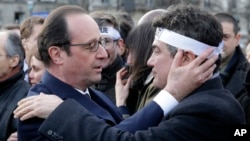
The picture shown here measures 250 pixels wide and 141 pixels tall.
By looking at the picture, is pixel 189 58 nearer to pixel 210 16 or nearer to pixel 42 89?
pixel 210 16

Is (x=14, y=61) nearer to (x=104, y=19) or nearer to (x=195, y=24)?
(x=104, y=19)

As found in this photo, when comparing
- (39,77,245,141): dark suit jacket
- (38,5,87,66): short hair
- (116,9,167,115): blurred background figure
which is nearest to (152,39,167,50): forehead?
(39,77,245,141): dark suit jacket

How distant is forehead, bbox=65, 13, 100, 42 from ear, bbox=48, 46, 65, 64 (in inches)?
4.7

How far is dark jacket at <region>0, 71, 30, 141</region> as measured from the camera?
201 inches

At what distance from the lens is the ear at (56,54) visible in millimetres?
3693

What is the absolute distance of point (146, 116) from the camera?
3352 millimetres

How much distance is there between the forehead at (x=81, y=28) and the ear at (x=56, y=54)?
0.12 metres

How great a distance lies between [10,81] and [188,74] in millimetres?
2715

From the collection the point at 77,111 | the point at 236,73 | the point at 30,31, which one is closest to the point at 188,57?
the point at 77,111

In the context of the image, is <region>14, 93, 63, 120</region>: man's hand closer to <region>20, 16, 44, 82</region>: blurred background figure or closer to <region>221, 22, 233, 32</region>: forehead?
<region>20, 16, 44, 82</region>: blurred background figure

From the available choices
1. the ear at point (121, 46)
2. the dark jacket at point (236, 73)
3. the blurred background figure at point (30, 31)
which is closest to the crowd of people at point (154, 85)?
the ear at point (121, 46)

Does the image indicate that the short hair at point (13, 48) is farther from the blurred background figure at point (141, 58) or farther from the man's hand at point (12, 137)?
the blurred background figure at point (141, 58)

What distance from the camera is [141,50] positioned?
5.04m

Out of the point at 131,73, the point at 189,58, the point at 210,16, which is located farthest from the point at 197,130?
the point at 131,73
